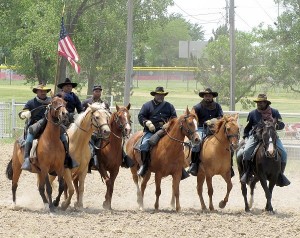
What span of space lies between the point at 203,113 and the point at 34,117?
3.45m

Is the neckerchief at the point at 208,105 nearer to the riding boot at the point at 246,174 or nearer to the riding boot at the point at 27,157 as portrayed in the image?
the riding boot at the point at 246,174

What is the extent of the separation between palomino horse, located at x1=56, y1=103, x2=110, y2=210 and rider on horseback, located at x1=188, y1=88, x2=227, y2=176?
213cm

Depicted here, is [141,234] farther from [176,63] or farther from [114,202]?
[176,63]

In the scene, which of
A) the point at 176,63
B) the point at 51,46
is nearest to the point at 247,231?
the point at 51,46

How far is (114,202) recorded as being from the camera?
1847 centimetres

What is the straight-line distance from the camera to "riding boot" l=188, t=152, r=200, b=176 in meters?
17.1

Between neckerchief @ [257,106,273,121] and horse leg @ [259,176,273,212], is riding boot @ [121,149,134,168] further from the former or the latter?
neckerchief @ [257,106,273,121]

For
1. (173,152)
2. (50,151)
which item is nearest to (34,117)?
(50,151)

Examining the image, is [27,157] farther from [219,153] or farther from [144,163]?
[219,153]

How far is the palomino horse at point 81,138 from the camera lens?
15.9 metres

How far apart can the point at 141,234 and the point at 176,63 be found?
10993 cm

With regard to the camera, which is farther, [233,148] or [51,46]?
[51,46]

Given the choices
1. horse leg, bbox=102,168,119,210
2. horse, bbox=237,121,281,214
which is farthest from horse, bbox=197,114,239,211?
horse leg, bbox=102,168,119,210

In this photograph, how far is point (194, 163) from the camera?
1722cm
